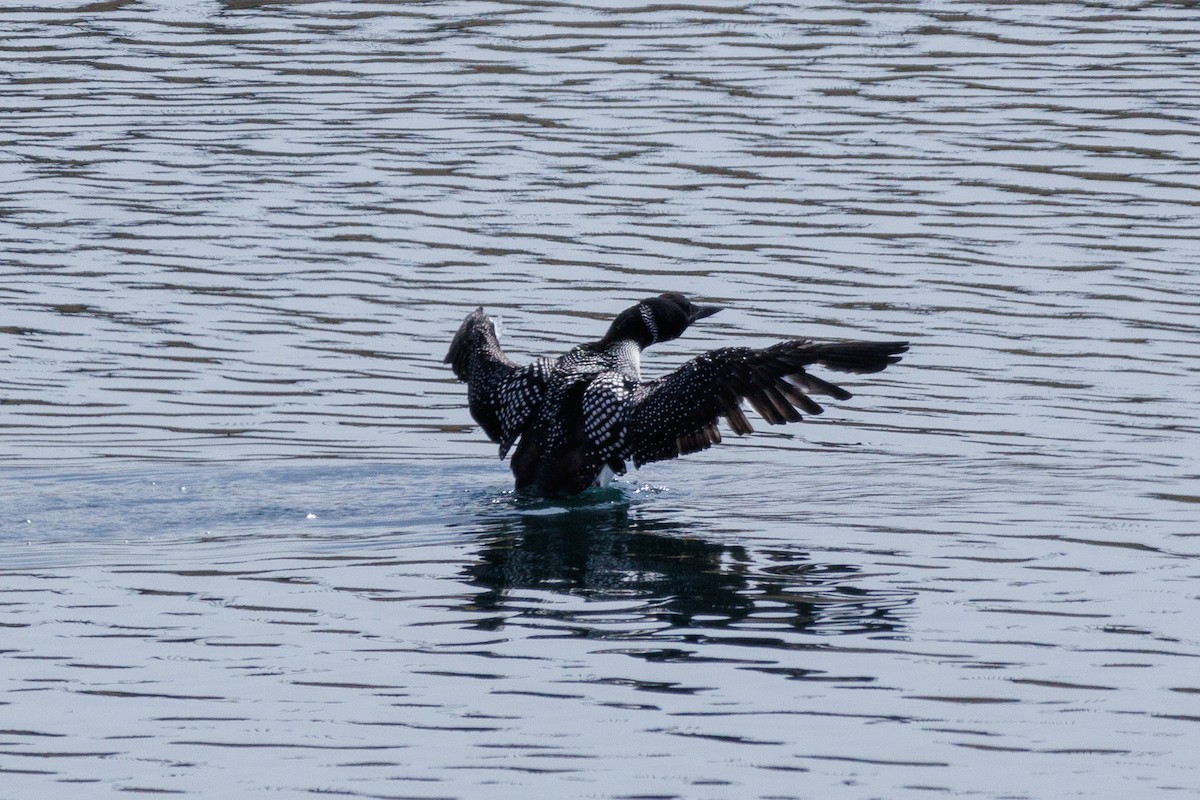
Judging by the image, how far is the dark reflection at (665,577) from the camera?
7.87 metres

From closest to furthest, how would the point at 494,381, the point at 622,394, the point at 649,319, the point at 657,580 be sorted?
the point at 657,580 → the point at 622,394 → the point at 494,381 → the point at 649,319

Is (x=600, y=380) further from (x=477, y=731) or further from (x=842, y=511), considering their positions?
(x=477, y=731)

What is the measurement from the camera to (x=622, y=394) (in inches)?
395

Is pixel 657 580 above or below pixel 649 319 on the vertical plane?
below

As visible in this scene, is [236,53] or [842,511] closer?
[842,511]

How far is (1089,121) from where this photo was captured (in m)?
17.4

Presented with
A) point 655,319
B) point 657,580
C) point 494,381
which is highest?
point 655,319

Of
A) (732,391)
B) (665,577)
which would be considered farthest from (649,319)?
(665,577)

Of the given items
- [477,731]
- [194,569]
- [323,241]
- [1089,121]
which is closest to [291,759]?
[477,731]

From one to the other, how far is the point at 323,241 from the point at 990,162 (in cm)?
536

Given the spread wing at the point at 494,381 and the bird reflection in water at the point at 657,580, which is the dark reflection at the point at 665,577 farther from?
the spread wing at the point at 494,381

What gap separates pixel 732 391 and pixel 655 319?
156 cm

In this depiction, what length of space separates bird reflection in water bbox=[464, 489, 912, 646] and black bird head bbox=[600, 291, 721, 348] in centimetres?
135

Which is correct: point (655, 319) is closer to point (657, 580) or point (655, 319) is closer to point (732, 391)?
point (732, 391)
